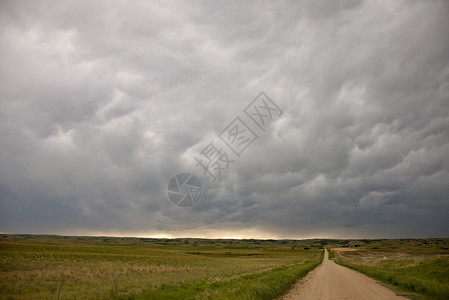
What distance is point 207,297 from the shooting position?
51.9ft

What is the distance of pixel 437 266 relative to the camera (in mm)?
28125

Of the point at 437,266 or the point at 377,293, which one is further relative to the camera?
the point at 437,266

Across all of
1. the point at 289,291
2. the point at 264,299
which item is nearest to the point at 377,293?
the point at 289,291

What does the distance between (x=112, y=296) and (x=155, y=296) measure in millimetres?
3005

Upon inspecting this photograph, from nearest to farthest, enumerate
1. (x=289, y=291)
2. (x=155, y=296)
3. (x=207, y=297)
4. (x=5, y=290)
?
(x=207, y=297)
(x=155, y=296)
(x=5, y=290)
(x=289, y=291)

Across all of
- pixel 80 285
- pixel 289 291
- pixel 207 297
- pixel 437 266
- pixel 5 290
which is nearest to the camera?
Answer: pixel 207 297

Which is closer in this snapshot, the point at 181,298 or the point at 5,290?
the point at 181,298

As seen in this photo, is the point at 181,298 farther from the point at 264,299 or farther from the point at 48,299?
the point at 48,299

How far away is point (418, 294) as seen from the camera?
17562 mm

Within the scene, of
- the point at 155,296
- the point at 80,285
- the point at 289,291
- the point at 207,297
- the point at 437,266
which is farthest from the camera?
the point at 437,266

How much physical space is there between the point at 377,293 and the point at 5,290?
25.4m

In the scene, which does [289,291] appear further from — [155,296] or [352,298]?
[155,296]

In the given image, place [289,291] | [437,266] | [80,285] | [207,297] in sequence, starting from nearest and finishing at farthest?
[207,297] < [289,291] < [80,285] < [437,266]

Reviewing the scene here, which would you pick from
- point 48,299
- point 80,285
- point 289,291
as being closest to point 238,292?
point 289,291
